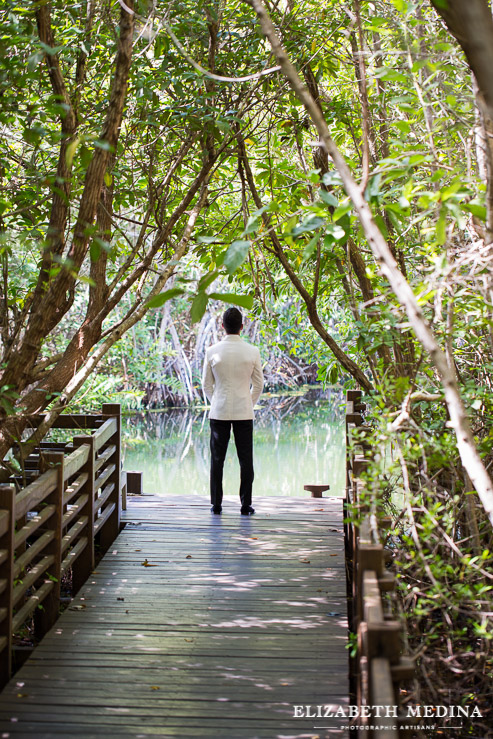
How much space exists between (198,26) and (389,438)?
362 centimetres

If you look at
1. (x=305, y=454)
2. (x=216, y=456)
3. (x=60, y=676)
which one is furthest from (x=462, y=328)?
(x=305, y=454)

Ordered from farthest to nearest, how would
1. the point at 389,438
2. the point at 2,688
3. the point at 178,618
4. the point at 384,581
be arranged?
the point at 178,618 → the point at 2,688 → the point at 389,438 → the point at 384,581

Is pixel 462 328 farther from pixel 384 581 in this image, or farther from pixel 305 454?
pixel 305 454

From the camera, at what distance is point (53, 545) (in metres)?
4.20

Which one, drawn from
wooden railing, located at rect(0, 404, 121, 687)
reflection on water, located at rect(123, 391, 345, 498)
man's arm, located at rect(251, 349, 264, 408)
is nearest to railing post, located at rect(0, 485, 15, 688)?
wooden railing, located at rect(0, 404, 121, 687)

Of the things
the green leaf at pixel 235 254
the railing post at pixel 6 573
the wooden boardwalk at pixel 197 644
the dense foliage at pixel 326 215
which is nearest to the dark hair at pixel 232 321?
the dense foliage at pixel 326 215

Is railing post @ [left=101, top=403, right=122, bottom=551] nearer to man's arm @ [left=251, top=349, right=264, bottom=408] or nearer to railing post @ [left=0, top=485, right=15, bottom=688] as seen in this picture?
man's arm @ [left=251, top=349, right=264, bottom=408]

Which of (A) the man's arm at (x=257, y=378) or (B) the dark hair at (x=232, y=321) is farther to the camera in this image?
(A) the man's arm at (x=257, y=378)

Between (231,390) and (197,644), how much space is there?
2552mm

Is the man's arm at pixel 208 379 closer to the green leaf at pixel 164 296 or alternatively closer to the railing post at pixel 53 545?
the railing post at pixel 53 545

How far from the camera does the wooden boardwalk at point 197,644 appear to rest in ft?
10.2

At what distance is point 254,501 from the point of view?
715 cm

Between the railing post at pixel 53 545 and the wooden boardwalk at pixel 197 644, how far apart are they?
0.36 ft

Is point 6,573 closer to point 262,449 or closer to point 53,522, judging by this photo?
point 53,522
